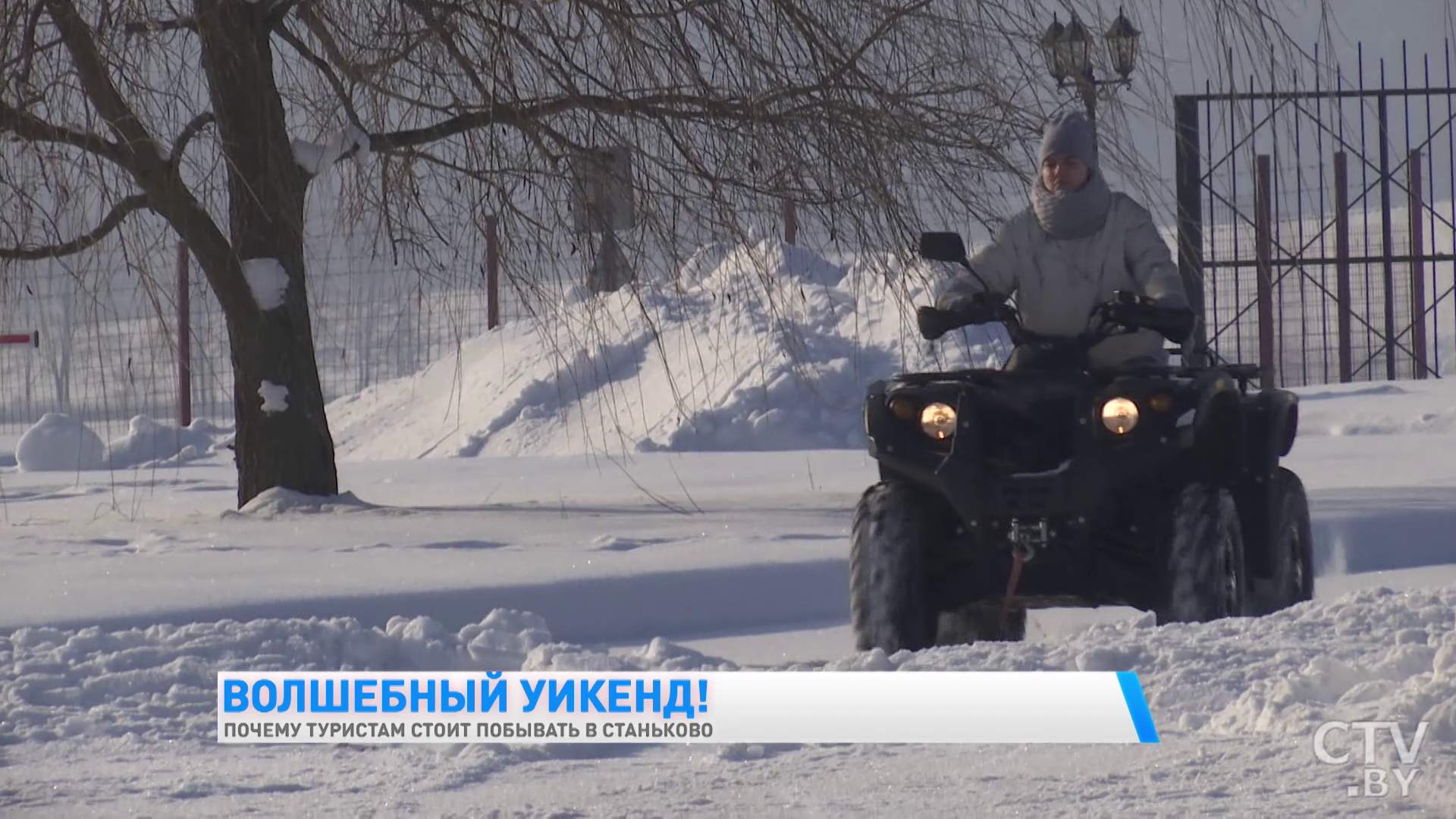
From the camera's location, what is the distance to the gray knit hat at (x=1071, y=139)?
16.5 ft

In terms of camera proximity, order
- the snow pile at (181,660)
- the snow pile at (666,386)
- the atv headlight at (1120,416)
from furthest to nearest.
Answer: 1. the snow pile at (666,386)
2. the atv headlight at (1120,416)
3. the snow pile at (181,660)

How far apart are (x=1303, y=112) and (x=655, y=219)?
2546 millimetres

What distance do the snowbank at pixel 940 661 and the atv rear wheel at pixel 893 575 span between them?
0.19 metres

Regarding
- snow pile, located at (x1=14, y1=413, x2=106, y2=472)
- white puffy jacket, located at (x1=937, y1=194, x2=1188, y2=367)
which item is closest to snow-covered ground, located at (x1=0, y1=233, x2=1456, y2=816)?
white puffy jacket, located at (x1=937, y1=194, x2=1188, y2=367)

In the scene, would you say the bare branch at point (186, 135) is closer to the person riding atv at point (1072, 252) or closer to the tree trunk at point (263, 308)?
the tree trunk at point (263, 308)

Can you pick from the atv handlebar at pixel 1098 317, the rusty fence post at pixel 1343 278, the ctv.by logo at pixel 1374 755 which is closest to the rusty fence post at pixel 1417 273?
the rusty fence post at pixel 1343 278

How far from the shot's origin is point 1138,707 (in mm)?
3982

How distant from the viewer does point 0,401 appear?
65.8 ft

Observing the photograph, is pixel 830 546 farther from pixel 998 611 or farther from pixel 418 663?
pixel 418 663

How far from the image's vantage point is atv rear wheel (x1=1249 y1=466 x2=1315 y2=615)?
500 cm

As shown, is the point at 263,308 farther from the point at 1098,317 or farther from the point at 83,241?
the point at 1098,317

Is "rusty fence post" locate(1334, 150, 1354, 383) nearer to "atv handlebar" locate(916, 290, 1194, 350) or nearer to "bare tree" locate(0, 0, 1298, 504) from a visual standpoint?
"bare tree" locate(0, 0, 1298, 504)

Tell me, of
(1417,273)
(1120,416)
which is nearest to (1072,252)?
(1120,416)

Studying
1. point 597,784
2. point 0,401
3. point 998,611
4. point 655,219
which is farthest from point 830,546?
point 0,401
